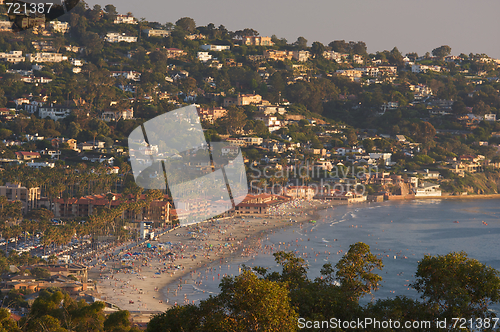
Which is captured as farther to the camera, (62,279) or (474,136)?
(474,136)

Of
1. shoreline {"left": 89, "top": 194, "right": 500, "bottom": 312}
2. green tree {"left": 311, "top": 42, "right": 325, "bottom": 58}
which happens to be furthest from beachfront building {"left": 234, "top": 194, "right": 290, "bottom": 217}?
green tree {"left": 311, "top": 42, "right": 325, "bottom": 58}

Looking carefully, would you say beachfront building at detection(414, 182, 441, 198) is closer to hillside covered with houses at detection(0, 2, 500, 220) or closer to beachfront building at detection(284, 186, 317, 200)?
hillside covered with houses at detection(0, 2, 500, 220)

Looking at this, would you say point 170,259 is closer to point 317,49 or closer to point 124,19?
point 124,19

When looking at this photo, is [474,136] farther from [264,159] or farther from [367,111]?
[264,159]

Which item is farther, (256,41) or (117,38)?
(256,41)

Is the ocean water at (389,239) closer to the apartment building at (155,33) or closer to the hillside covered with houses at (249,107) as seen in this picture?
the hillside covered with houses at (249,107)

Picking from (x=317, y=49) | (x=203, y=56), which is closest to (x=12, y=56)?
(x=203, y=56)

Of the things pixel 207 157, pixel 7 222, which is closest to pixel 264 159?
pixel 207 157
